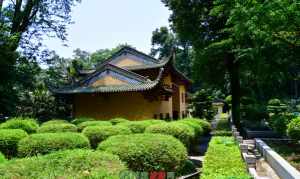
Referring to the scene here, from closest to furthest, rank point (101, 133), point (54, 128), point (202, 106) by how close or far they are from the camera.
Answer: point (101, 133) → point (54, 128) → point (202, 106)

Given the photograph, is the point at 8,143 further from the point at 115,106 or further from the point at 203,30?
the point at 203,30

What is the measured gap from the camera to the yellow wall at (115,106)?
24641 mm

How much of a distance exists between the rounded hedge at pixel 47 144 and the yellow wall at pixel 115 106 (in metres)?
15.6

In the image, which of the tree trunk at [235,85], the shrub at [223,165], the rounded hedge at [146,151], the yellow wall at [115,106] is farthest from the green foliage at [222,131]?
the rounded hedge at [146,151]

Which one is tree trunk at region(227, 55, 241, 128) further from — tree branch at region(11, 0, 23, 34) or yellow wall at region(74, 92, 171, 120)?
tree branch at region(11, 0, 23, 34)

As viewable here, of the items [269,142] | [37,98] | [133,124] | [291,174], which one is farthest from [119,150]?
[37,98]

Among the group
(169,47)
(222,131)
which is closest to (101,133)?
(222,131)

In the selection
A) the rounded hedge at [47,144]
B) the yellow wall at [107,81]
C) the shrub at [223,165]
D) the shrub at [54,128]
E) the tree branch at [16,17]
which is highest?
the tree branch at [16,17]

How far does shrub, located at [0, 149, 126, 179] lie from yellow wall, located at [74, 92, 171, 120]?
63.1 feet

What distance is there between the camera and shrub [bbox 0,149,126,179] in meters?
4.26

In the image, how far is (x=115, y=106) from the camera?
24938mm

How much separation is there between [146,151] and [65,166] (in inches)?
137

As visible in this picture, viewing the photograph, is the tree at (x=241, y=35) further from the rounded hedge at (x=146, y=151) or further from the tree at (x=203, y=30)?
the rounded hedge at (x=146, y=151)

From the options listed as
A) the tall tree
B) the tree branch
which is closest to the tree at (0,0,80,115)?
the tree branch
